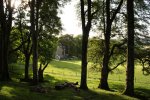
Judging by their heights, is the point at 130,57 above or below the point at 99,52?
below

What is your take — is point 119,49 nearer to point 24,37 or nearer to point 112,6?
point 112,6

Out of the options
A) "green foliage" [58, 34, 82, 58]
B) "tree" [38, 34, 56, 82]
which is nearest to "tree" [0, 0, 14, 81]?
"tree" [38, 34, 56, 82]

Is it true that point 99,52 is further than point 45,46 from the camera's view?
No

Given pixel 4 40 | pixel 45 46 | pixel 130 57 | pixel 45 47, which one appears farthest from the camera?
pixel 45 47

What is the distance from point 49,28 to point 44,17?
2376 mm

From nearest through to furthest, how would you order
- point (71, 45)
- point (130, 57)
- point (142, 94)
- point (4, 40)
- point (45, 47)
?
point (130, 57), point (4, 40), point (142, 94), point (45, 47), point (71, 45)

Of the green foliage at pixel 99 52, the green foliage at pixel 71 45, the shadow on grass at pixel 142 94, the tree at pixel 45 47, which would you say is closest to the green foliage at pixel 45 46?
the tree at pixel 45 47

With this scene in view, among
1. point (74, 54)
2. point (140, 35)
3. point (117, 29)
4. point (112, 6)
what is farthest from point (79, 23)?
point (74, 54)

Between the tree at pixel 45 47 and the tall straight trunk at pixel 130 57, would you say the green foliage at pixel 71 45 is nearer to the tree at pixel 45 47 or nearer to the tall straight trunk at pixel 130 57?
the tree at pixel 45 47

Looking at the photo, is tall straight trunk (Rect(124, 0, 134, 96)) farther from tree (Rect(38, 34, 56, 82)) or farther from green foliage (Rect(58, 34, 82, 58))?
green foliage (Rect(58, 34, 82, 58))

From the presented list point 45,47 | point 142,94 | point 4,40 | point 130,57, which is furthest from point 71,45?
point 130,57

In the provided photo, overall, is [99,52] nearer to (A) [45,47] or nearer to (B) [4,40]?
(A) [45,47]

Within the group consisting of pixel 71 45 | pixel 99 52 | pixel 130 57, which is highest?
pixel 71 45

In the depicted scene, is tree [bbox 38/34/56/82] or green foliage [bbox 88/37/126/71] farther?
tree [bbox 38/34/56/82]
